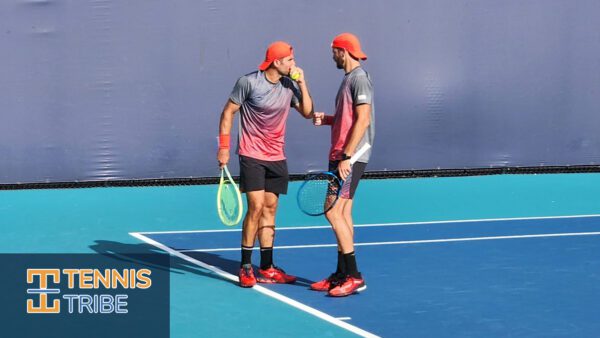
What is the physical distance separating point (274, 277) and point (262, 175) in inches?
30.9

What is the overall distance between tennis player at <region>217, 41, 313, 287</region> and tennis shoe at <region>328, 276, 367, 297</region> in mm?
590

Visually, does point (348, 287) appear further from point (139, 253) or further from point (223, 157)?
point (139, 253)

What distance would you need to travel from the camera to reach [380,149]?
14359 millimetres

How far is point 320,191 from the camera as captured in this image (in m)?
8.05

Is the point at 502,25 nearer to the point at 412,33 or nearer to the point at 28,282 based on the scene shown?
the point at 412,33

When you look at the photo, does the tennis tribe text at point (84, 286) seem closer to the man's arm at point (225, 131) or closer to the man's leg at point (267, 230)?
the man's leg at point (267, 230)

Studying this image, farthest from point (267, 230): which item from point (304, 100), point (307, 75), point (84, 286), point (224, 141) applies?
point (307, 75)

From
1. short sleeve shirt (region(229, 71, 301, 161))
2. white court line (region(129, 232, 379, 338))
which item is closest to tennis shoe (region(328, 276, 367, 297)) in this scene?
white court line (region(129, 232, 379, 338))

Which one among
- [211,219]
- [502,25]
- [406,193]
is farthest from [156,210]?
[502,25]

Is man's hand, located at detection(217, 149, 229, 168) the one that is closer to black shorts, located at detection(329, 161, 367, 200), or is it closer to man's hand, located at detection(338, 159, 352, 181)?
black shorts, located at detection(329, 161, 367, 200)

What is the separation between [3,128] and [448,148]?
224 inches

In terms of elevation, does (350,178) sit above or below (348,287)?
above

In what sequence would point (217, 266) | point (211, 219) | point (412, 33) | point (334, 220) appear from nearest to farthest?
point (334, 220) → point (217, 266) → point (211, 219) → point (412, 33)

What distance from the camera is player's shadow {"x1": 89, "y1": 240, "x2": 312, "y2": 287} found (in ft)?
28.8
